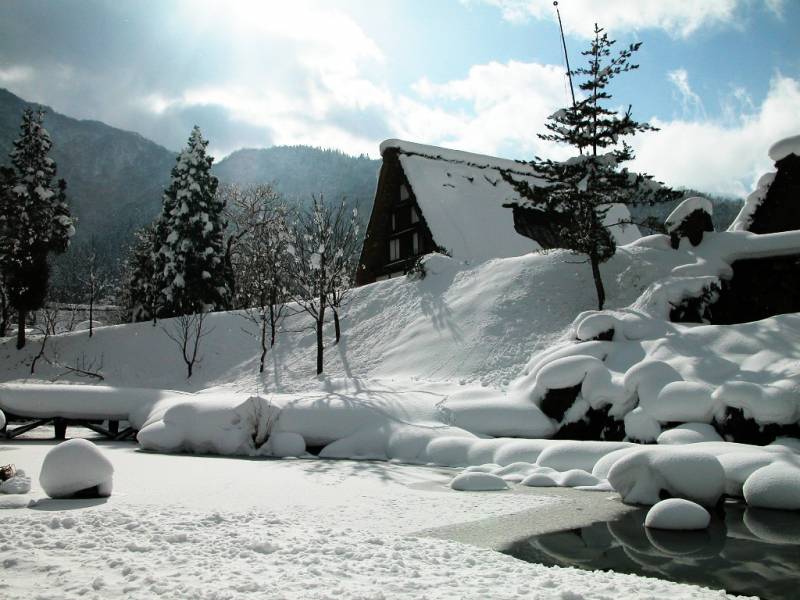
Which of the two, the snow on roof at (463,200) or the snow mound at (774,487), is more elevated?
the snow on roof at (463,200)

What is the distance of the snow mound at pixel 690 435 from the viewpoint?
36.1ft

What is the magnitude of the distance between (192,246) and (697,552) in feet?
101

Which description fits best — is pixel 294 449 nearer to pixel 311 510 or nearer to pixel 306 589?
pixel 311 510

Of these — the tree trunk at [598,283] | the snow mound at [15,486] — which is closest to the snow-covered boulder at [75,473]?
the snow mound at [15,486]

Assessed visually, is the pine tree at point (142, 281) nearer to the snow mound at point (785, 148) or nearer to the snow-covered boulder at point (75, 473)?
the snow-covered boulder at point (75, 473)

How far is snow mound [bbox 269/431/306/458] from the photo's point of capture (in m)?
13.2

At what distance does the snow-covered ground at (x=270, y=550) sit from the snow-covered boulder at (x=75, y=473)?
0.76 ft

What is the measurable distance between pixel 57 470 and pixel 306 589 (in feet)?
15.7

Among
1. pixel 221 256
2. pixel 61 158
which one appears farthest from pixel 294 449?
pixel 61 158

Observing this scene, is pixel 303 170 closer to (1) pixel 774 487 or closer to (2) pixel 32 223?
(2) pixel 32 223

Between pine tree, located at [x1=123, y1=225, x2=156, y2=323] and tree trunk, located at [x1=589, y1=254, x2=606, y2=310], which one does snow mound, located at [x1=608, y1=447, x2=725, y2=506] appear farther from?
pine tree, located at [x1=123, y1=225, x2=156, y2=323]

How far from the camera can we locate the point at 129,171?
17462 centimetres

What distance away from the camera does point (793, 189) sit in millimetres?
18469

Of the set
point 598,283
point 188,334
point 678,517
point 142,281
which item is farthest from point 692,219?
point 142,281
